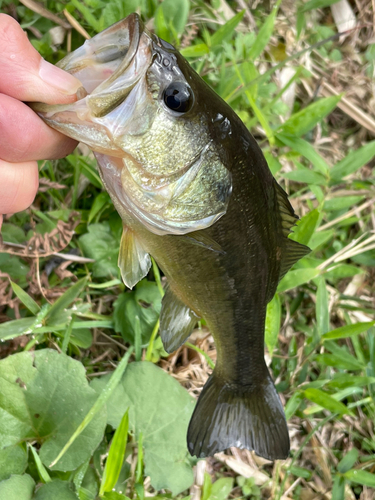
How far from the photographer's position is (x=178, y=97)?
48.0 inches

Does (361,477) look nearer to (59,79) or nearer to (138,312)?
(138,312)

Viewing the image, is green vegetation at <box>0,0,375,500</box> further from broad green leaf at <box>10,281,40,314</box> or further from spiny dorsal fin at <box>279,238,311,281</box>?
spiny dorsal fin at <box>279,238,311,281</box>

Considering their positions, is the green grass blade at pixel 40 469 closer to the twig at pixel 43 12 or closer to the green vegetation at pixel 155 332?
the green vegetation at pixel 155 332

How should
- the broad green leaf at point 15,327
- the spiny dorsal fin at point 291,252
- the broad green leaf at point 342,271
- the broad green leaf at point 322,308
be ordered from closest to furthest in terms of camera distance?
the spiny dorsal fin at point 291,252 < the broad green leaf at point 15,327 < the broad green leaf at point 322,308 < the broad green leaf at point 342,271

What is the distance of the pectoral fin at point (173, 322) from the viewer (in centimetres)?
183

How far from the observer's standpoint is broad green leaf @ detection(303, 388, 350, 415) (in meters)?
2.24

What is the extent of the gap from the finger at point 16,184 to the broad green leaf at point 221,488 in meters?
1.95

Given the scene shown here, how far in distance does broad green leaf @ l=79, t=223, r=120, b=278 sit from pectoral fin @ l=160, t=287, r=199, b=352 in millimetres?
511

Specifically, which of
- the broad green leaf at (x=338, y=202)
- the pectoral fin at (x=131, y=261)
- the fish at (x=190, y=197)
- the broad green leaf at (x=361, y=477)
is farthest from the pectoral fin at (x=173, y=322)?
the broad green leaf at (x=361, y=477)

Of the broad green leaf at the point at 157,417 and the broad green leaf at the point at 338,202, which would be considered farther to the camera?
the broad green leaf at the point at 338,202

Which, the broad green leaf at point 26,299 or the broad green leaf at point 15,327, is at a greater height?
the broad green leaf at point 26,299

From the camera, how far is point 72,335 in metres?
2.11

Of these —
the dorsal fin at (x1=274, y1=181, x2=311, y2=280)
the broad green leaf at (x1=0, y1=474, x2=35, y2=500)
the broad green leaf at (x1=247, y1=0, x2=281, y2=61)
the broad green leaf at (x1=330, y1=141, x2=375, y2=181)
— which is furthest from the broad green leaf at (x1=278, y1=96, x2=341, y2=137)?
the broad green leaf at (x1=0, y1=474, x2=35, y2=500)

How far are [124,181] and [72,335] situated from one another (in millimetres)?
1126
